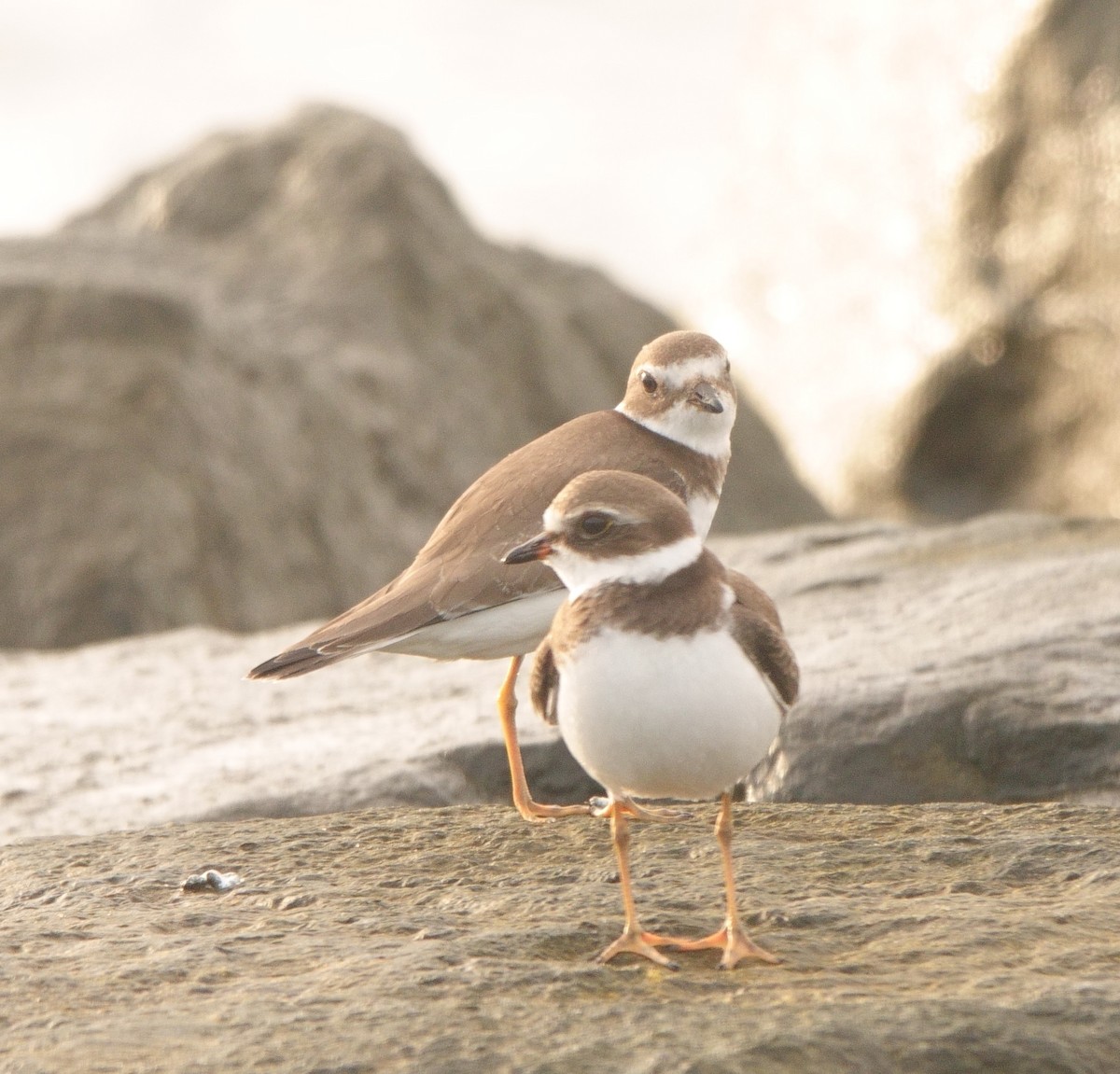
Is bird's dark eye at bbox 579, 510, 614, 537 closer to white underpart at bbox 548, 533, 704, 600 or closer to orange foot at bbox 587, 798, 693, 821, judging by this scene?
white underpart at bbox 548, 533, 704, 600

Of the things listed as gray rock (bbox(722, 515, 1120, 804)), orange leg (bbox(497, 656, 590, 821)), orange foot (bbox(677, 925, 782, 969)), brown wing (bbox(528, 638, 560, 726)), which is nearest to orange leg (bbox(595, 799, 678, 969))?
orange foot (bbox(677, 925, 782, 969))

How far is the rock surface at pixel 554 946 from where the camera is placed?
3.51 meters

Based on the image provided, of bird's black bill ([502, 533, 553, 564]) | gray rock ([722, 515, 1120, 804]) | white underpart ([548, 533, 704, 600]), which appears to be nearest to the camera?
white underpart ([548, 533, 704, 600])

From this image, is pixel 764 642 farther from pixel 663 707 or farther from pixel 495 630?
pixel 495 630

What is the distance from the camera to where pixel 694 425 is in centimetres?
584

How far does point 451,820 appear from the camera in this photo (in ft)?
17.5

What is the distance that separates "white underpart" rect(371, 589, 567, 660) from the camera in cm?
558

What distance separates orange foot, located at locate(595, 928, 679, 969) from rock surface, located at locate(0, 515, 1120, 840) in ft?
6.50

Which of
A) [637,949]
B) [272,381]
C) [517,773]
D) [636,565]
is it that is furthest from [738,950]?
[272,381]

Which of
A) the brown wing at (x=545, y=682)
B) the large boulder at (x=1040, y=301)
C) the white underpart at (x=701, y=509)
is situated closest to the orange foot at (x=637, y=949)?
the brown wing at (x=545, y=682)

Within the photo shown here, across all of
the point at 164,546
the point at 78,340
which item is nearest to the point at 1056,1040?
the point at 164,546

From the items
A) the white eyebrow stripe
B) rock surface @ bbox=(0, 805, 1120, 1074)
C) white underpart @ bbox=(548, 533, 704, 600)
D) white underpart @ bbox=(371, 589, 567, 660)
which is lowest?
rock surface @ bbox=(0, 805, 1120, 1074)

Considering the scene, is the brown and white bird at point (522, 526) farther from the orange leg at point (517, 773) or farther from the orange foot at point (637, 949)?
the orange foot at point (637, 949)

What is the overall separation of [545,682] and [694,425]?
70.8 inches
